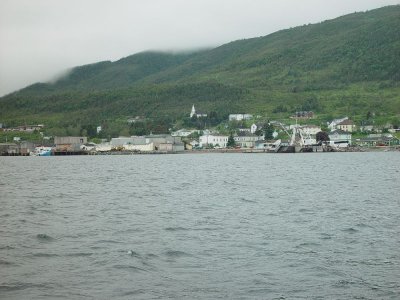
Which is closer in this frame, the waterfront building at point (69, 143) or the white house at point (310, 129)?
the waterfront building at point (69, 143)

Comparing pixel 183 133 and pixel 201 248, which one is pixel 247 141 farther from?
pixel 201 248

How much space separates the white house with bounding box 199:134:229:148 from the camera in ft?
569

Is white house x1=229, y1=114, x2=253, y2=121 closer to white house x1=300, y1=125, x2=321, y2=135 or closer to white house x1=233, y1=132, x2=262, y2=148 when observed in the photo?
white house x1=233, y1=132, x2=262, y2=148

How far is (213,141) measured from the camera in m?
174

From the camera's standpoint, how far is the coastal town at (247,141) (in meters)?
163

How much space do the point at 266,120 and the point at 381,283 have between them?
17173 cm

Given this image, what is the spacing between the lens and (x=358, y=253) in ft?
67.7

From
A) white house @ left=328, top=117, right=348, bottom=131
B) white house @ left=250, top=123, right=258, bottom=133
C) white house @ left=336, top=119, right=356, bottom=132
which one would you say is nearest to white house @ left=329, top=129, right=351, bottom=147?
white house @ left=336, top=119, right=356, bottom=132

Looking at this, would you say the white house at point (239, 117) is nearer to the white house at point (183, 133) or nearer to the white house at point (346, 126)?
the white house at point (183, 133)

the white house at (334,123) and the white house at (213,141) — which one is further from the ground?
the white house at (334,123)

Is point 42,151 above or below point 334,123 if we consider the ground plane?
below

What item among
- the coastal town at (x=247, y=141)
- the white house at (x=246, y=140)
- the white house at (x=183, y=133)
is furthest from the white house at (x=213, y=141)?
the white house at (x=183, y=133)

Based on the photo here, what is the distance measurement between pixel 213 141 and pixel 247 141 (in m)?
9.43

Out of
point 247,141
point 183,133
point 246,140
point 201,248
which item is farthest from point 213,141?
point 201,248
